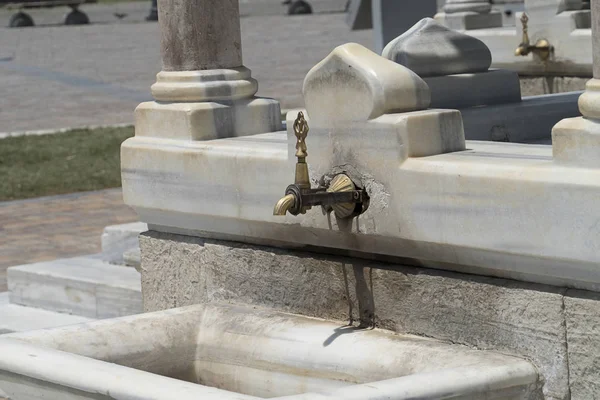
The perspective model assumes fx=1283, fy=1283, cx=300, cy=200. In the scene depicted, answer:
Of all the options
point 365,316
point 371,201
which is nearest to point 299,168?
point 371,201

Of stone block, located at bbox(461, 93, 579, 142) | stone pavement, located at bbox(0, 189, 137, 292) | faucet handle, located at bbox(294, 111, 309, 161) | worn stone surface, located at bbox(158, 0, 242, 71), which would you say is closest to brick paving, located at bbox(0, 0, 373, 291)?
stone pavement, located at bbox(0, 189, 137, 292)

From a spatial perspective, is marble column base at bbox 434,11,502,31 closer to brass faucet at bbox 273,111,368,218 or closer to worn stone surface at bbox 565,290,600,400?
brass faucet at bbox 273,111,368,218

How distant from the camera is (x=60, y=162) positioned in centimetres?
1145

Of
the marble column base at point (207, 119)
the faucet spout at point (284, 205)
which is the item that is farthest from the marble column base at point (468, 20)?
the faucet spout at point (284, 205)

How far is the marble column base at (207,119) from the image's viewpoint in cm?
473

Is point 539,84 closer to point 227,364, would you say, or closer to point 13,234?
point 13,234

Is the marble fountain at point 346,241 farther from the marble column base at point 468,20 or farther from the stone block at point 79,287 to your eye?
the marble column base at point 468,20

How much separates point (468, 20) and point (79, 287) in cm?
459

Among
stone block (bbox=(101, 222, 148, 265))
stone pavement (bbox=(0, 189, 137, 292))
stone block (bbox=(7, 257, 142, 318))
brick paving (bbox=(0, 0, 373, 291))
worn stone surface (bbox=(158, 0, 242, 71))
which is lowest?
stone pavement (bbox=(0, 189, 137, 292))

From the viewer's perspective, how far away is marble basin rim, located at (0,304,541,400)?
3229 millimetres

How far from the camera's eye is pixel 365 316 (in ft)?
13.3

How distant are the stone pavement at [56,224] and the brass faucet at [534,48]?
2.87 m

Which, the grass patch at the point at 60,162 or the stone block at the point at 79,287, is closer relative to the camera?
the stone block at the point at 79,287

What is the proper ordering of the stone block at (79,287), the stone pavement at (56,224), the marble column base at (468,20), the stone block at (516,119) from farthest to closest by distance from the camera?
the marble column base at (468,20)
the stone pavement at (56,224)
the stone block at (79,287)
the stone block at (516,119)
